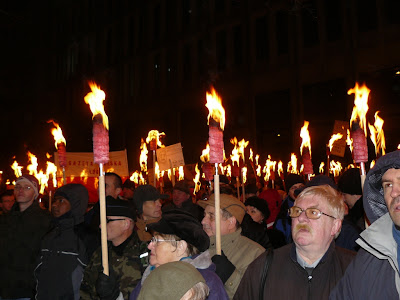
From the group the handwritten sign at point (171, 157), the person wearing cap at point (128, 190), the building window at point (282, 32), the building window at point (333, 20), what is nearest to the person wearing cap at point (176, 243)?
the person wearing cap at point (128, 190)

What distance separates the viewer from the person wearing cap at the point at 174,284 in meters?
2.06

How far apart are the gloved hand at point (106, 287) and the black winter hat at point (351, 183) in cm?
295

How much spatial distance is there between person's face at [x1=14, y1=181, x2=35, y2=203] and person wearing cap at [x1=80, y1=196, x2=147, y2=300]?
1.60m

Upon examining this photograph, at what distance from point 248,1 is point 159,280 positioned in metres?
24.7

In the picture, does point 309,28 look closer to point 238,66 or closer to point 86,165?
point 238,66

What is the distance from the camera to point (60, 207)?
172 inches

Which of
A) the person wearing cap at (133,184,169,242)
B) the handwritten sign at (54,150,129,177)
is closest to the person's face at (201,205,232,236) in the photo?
the person wearing cap at (133,184,169,242)

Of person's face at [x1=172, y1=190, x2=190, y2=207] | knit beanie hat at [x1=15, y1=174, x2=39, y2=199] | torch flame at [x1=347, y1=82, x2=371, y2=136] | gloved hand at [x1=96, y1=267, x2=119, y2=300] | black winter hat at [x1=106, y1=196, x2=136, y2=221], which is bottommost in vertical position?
gloved hand at [x1=96, y1=267, x2=119, y2=300]

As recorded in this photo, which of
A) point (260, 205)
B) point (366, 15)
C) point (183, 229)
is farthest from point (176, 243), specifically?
point (366, 15)

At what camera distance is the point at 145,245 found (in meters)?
3.77

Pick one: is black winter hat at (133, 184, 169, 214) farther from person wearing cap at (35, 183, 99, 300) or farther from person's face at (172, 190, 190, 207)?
person's face at (172, 190, 190, 207)

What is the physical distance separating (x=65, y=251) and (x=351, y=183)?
10.5ft

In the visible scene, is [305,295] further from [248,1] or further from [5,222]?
[248,1]

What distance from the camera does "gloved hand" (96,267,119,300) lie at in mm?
2996
